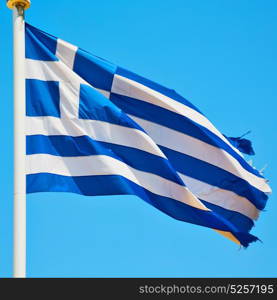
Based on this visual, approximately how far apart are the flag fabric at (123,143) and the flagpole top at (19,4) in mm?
791

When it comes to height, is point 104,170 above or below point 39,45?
below

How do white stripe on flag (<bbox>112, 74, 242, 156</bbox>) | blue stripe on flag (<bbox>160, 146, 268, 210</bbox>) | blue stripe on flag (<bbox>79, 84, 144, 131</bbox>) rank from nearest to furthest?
blue stripe on flag (<bbox>79, 84, 144, 131</bbox>), white stripe on flag (<bbox>112, 74, 242, 156</bbox>), blue stripe on flag (<bbox>160, 146, 268, 210</bbox>)

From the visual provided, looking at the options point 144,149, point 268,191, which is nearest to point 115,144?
point 144,149

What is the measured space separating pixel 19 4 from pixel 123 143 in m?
2.74

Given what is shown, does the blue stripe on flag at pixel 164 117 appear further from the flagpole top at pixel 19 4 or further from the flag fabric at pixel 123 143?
the flagpole top at pixel 19 4

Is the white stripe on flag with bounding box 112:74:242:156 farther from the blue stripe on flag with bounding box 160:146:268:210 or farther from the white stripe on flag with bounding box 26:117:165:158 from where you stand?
the white stripe on flag with bounding box 26:117:165:158

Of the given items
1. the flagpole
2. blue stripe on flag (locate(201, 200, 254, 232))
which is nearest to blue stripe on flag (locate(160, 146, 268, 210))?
blue stripe on flag (locate(201, 200, 254, 232))

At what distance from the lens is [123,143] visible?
13.9 metres

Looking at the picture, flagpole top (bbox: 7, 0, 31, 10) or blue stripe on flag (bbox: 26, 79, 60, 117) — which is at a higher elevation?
flagpole top (bbox: 7, 0, 31, 10)

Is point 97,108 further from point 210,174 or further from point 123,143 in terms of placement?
point 210,174

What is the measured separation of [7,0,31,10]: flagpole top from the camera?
42.9 ft

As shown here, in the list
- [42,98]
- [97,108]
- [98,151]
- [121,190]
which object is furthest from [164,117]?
[42,98]

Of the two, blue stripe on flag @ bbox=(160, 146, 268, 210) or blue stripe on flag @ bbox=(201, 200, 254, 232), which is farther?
blue stripe on flag @ bbox=(201, 200, 254, 232)

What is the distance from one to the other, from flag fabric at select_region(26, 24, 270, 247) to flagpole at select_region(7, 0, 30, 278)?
783mm
